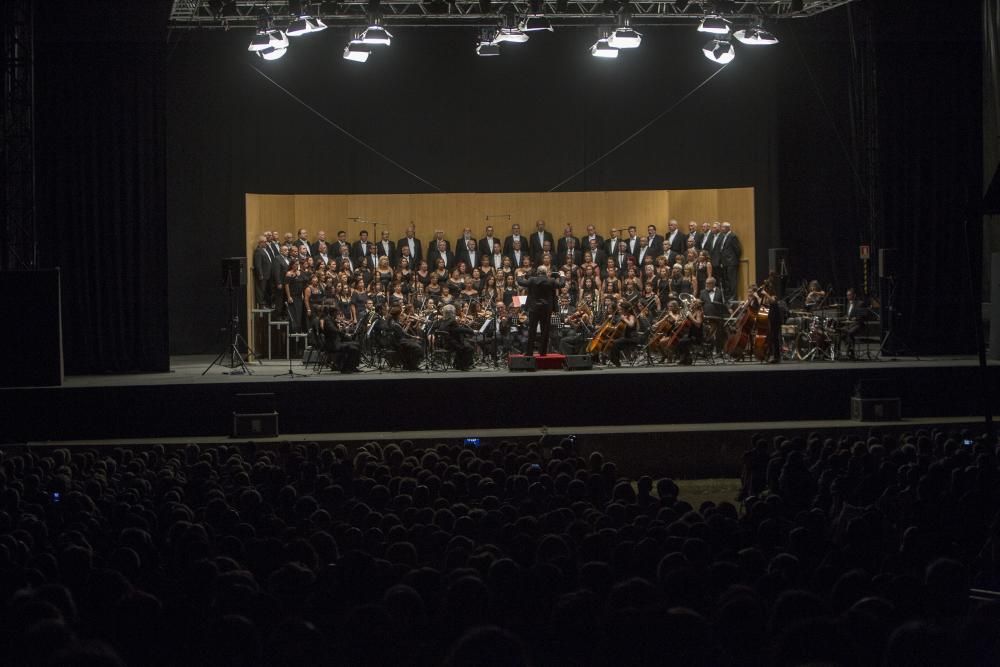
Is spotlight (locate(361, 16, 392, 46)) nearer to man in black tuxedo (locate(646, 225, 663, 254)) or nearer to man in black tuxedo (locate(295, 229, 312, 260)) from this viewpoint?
man in black tuxedo (locate(295, 229, 312, 260))

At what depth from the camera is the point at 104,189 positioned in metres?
17.0

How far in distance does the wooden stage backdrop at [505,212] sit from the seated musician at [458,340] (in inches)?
206

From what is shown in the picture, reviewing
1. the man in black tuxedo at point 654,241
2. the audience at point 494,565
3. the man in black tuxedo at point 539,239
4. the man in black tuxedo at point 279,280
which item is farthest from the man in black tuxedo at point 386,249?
the audience at point 494,565

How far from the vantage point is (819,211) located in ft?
68.6

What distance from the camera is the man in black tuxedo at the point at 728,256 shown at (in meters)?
20.5

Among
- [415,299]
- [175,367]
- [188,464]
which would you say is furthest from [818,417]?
[175,367]

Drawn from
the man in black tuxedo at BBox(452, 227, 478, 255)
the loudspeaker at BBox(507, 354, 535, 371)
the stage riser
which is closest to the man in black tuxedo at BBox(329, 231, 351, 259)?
the man in black tuxedo at BBox(452, 227, 478, 255)

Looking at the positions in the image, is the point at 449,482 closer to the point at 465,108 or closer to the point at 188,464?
the point at 188,464

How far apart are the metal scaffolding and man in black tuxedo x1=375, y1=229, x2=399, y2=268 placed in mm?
6705

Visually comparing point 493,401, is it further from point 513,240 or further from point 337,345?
point 513,240

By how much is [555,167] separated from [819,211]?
16.9 feet

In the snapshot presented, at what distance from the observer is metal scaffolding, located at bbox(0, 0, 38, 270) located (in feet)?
48.8

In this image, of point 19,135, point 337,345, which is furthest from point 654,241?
point 19,135

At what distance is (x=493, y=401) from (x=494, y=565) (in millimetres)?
9413
